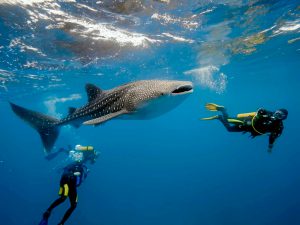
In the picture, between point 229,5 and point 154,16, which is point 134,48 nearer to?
point 154,16

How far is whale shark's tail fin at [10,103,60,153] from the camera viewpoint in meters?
7.75

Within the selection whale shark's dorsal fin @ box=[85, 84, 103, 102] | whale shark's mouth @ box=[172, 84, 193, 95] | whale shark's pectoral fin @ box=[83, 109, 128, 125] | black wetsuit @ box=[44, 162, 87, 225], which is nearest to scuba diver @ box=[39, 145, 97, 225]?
black wetsuit @ box=[44, 162, 87, 225]

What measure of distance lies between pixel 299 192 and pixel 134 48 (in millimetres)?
38272

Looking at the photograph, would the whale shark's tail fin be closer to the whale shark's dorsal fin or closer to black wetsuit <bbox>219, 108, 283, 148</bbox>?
the whale shark's dorsal fin

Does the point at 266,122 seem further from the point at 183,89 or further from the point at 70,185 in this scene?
the point at 70,185

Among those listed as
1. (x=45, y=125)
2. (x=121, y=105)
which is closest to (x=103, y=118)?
(x=121, y=105)

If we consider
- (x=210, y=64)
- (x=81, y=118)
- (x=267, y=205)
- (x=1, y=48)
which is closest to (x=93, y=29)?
(x=1, y=48)

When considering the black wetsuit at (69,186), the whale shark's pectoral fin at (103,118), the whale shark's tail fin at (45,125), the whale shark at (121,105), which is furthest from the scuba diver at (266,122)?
the black wetsuit at (69,186)

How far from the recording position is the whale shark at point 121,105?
548 centimetres

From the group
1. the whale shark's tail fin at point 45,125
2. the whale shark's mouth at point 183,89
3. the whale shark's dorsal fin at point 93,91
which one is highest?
the whale shark's mouth at point 183,89

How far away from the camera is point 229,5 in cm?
1361

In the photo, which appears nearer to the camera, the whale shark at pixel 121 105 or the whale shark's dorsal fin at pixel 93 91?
the whale shark at pixel 121 105

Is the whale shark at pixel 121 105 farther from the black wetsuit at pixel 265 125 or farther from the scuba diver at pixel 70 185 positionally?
the black wetsuit at pixel 265 125

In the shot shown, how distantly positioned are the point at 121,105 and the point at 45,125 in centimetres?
309
